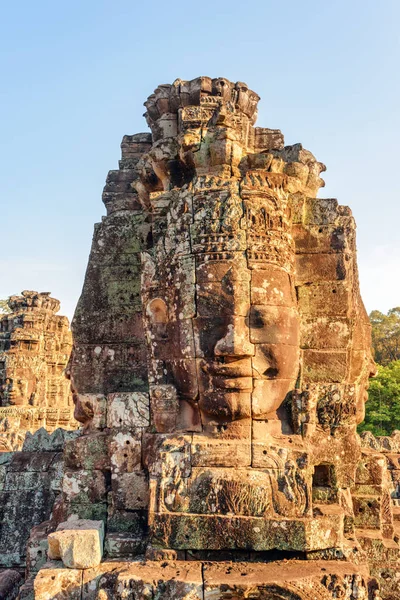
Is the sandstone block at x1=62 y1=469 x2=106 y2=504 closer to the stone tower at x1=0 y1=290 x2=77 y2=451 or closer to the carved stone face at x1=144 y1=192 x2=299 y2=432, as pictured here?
the carved stone face at x1=144 y1=192 x2=299 y2=432

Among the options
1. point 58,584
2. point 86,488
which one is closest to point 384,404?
point 86,488

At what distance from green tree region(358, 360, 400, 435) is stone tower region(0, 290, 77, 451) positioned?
1401 centimetres

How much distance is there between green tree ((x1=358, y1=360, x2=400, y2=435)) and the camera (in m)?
25.9

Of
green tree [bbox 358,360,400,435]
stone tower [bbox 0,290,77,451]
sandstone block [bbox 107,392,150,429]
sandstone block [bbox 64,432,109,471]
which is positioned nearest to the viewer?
sandstone block [bbox 107,392,150,429]

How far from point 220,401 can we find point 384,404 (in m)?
24.0

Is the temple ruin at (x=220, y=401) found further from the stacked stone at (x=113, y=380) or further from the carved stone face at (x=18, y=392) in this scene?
the carved stone face at (x=18, y=392)

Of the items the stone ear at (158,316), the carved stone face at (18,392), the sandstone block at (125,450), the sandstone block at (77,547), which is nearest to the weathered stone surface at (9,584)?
the sandstone block at (77,547)

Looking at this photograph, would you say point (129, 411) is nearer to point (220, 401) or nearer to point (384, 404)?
point (220, 401)

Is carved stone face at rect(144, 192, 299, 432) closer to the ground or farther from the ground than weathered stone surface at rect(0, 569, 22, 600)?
farther from the ground

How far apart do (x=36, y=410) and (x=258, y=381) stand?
17.8m

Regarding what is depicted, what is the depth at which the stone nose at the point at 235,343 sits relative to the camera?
4816 mm

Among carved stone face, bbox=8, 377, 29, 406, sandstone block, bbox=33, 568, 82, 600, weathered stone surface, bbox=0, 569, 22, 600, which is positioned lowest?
weathered stone surface, bbox=0, 569, 22, 600

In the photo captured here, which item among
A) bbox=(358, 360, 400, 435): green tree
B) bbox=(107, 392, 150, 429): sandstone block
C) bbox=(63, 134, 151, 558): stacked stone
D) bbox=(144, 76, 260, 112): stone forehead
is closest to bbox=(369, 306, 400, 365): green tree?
bbox=(358, 360, 400, 435): green tree

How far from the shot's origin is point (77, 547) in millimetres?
4363
